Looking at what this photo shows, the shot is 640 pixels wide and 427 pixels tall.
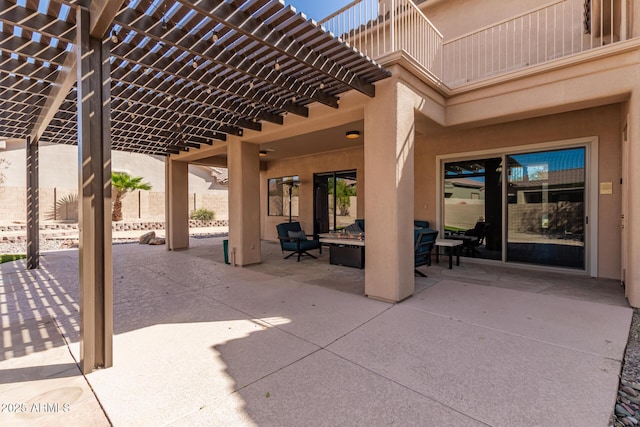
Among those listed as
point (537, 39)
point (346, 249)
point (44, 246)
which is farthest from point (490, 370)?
point (44, 246)

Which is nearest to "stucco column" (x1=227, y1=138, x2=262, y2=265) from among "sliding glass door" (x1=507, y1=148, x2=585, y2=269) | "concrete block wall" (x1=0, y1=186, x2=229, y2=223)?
"sliding glass door" (x1=507, y1=148, x2=585, y2=269)

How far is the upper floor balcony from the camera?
15.5 feet

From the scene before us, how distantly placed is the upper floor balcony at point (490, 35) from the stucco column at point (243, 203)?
3168mm

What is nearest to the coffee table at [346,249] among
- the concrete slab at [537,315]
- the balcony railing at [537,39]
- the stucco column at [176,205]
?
the concrete slab at [537,315]

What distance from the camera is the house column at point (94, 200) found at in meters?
2.38

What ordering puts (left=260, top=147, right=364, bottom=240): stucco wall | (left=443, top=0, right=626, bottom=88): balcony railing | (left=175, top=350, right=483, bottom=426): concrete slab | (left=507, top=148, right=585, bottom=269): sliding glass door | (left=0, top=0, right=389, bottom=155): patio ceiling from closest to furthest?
(left=175, top=350, right=483, bottom=426): concrete slab → (left=0, top=0, right=389, bottom=155): patio ceiling → (left=443, top=0, right=626, bottom=88): balcony railing → (left=507, top=148, right=585, bottom=269): sliding glass door → (left=260, top=147, right=364, bottom=240): stucco wall

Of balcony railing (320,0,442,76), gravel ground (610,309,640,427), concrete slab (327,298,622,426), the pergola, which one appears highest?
balcony railing (320,0,442,76)

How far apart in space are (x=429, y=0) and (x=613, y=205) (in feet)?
20.0

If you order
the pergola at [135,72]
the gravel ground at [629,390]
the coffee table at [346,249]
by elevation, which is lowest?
the gravel ground at [629,390]

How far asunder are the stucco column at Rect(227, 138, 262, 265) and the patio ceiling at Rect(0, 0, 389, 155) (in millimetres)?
1233

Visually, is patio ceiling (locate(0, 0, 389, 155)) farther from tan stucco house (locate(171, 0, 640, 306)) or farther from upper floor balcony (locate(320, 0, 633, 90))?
upper floor balcony (locate(320, 0, 633, 90))

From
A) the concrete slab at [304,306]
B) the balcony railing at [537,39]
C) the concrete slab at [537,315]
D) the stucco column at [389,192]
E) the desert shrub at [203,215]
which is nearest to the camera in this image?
the concrete slab at [537,315]

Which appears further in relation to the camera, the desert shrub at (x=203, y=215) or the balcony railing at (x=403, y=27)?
the desert shrub at (x=203, y=215)

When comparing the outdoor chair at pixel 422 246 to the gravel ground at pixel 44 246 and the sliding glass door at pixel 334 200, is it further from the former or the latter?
the gravel ground at pixel 44 246
